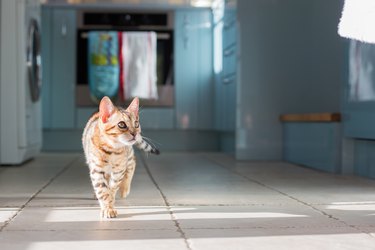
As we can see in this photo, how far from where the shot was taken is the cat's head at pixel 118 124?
212 cm

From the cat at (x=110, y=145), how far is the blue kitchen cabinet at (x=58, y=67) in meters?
3.98

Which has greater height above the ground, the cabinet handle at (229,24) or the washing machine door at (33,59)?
the cabinet handle at (229,24)

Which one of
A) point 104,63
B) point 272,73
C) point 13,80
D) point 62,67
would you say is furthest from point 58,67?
point 272,73

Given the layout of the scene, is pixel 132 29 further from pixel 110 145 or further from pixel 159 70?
pixel 110 145

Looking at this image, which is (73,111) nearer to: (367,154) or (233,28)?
(233,28)

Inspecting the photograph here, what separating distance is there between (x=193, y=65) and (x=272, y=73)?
1435mm

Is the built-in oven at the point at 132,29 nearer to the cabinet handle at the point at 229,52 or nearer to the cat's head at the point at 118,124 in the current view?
the cabinet handle at the point at 229,52

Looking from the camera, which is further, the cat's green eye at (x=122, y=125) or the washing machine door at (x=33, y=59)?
the washing machine door at (x=33, y=59)

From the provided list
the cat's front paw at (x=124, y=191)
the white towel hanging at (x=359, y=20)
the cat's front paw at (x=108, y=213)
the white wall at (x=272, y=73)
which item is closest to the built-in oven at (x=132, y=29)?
the white wall at (x=272, y=73)

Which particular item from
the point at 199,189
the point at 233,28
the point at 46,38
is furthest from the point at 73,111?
the point at 199,189

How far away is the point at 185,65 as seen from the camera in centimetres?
634

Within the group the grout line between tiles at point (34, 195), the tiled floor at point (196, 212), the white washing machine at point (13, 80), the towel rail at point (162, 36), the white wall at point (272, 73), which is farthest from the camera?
the towel rail at point (162, 36)

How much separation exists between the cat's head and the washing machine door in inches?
103

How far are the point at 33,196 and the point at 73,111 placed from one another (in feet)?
11.7
